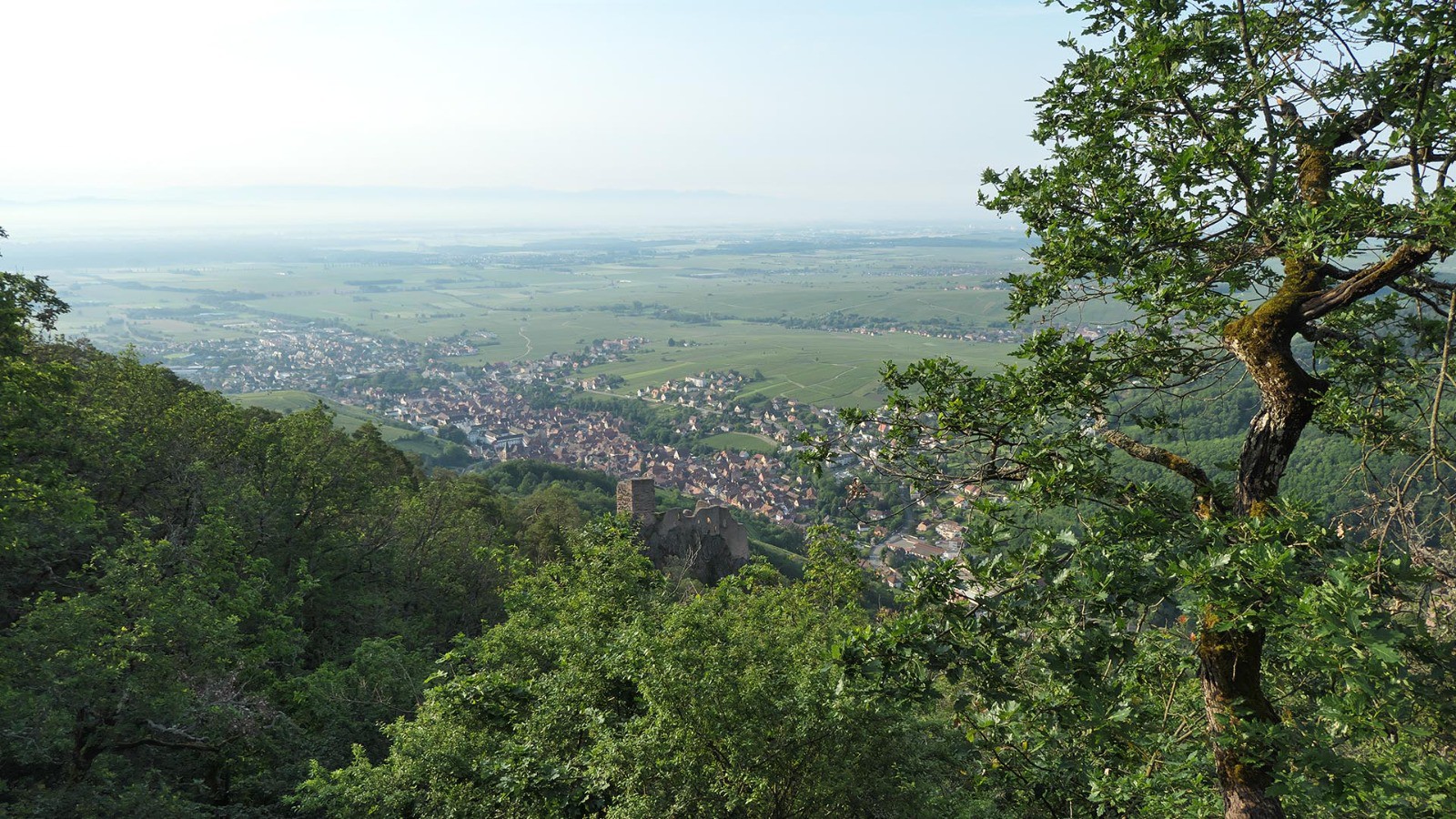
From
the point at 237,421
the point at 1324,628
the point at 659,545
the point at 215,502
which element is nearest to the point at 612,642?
the point at 1324,628

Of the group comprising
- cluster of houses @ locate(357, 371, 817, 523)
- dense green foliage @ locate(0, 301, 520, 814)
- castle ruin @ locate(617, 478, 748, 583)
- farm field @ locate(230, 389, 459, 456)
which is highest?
dense green foliage @ locate(0, 301, 520, 814)

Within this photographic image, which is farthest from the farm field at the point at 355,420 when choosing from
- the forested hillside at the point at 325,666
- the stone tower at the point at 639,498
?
the forested hillside at the point at 325,666

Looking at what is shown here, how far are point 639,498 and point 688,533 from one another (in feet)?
7.97

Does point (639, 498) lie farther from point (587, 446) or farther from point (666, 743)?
point (587, 446)

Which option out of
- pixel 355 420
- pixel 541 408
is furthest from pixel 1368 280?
pixel 541 408

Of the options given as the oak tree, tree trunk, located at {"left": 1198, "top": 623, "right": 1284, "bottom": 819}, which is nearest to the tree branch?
the oak tree

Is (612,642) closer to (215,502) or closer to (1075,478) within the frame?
(1075,478)

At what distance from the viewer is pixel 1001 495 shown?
208 inches

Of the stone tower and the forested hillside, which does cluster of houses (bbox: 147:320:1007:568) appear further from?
the forested hillside

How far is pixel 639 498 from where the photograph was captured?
3103 cm

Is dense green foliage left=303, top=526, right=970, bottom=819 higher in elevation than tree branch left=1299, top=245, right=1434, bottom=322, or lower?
lower

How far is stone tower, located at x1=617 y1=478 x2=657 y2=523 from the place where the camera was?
3067 centimetres

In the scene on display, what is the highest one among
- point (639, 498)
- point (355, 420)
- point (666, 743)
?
point (666, 743)

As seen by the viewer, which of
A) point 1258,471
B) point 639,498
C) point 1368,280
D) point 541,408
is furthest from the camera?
point 541,408
